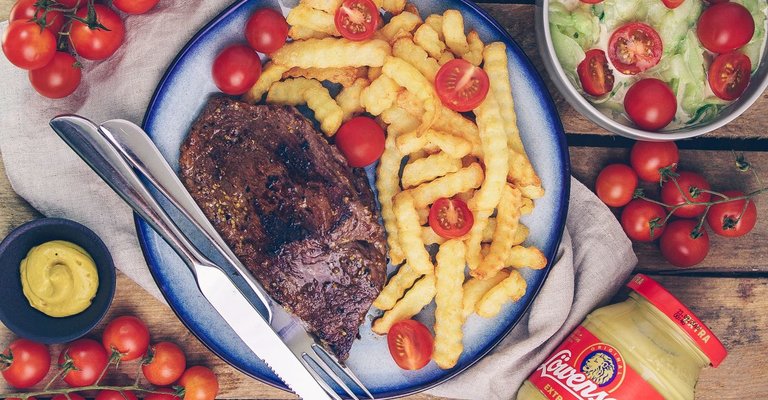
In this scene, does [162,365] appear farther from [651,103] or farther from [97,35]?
[651,103]

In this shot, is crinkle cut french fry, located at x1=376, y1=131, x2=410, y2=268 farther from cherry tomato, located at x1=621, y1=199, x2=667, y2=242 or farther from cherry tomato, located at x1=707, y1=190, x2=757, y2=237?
cherry tomato, located at x1=707, y1=190, x2=757, y2=237

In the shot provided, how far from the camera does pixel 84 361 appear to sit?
4109 millimetres

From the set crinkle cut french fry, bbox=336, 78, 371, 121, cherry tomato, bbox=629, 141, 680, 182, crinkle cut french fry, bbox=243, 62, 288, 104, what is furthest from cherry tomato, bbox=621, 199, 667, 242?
crinkle cut french fry, bbox=243, 62, 288, 104

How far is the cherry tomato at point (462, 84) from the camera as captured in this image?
3488 millimetres

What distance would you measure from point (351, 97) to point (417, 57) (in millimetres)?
442

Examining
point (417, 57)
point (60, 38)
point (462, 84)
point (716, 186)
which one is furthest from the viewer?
point (716, 186)

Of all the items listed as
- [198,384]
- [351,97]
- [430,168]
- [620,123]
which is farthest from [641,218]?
[198,384]

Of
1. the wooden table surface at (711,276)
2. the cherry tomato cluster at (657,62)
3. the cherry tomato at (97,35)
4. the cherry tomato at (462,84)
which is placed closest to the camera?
the cherry tomato at (462,84)

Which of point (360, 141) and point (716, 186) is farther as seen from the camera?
point (716, 186)

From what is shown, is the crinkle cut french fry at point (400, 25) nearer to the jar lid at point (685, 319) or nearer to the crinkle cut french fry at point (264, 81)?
the crinkle cut french fry at point (264, 81)

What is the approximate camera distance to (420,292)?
3832 mm

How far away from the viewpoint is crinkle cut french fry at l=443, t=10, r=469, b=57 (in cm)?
362

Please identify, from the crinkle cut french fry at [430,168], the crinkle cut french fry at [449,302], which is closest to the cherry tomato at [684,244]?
the crinkle cut french fry at [449,302]

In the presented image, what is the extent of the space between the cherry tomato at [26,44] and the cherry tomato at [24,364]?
169 centimetres
